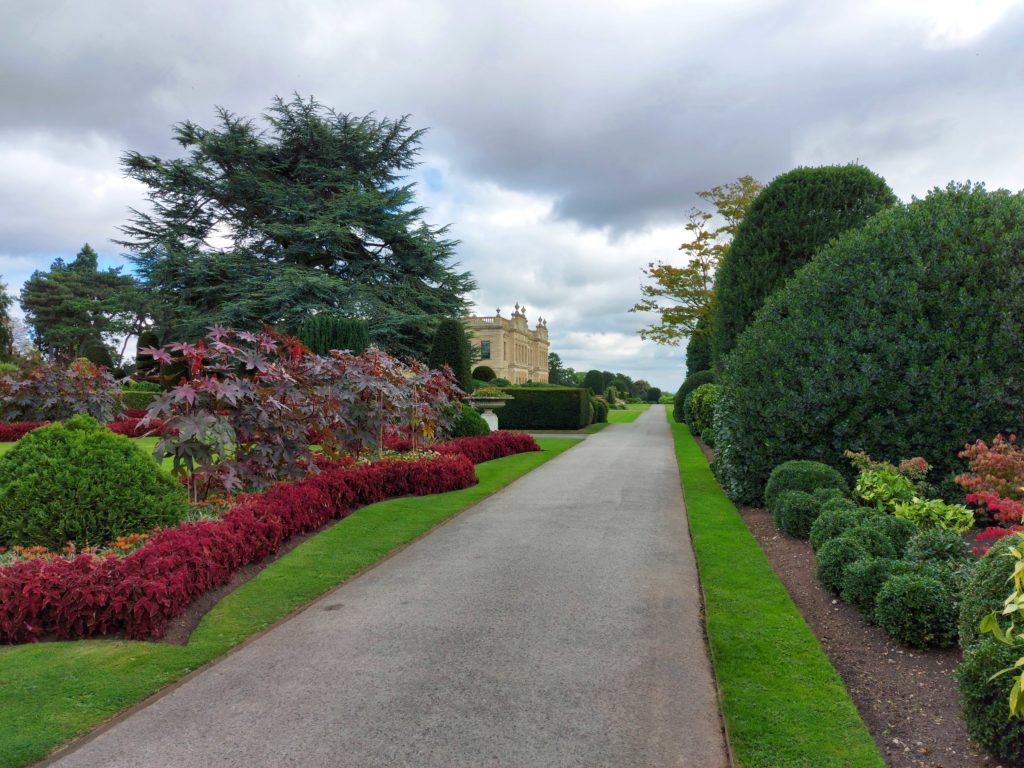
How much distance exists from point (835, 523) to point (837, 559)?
2.52 feet

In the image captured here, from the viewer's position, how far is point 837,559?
15.5 ft

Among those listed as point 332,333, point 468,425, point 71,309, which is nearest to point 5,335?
point 71,309

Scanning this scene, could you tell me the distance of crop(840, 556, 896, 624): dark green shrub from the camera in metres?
4.22

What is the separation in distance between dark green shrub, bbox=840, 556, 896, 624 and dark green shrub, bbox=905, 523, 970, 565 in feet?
0.76

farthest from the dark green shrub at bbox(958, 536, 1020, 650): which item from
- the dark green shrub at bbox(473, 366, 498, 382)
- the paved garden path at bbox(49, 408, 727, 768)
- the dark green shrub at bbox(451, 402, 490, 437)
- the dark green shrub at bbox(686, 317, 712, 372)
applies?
the dark green shrub at bbox(473, 366, 498, 382)

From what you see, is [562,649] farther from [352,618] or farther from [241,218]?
[241,218]

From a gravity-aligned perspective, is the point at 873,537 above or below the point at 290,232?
below

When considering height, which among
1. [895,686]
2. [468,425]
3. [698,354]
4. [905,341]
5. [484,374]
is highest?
[698,354]

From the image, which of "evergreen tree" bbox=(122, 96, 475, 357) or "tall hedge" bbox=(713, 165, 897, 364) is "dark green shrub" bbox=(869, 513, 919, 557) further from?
"evergreen tree" bbox=(122, 96, 475, 357)

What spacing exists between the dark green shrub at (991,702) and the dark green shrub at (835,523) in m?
2.50

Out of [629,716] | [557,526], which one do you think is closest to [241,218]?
[557,526]

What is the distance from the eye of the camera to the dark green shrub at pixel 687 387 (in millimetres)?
25250

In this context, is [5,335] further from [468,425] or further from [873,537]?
[873,537]

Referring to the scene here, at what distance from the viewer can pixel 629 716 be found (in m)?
3.01
